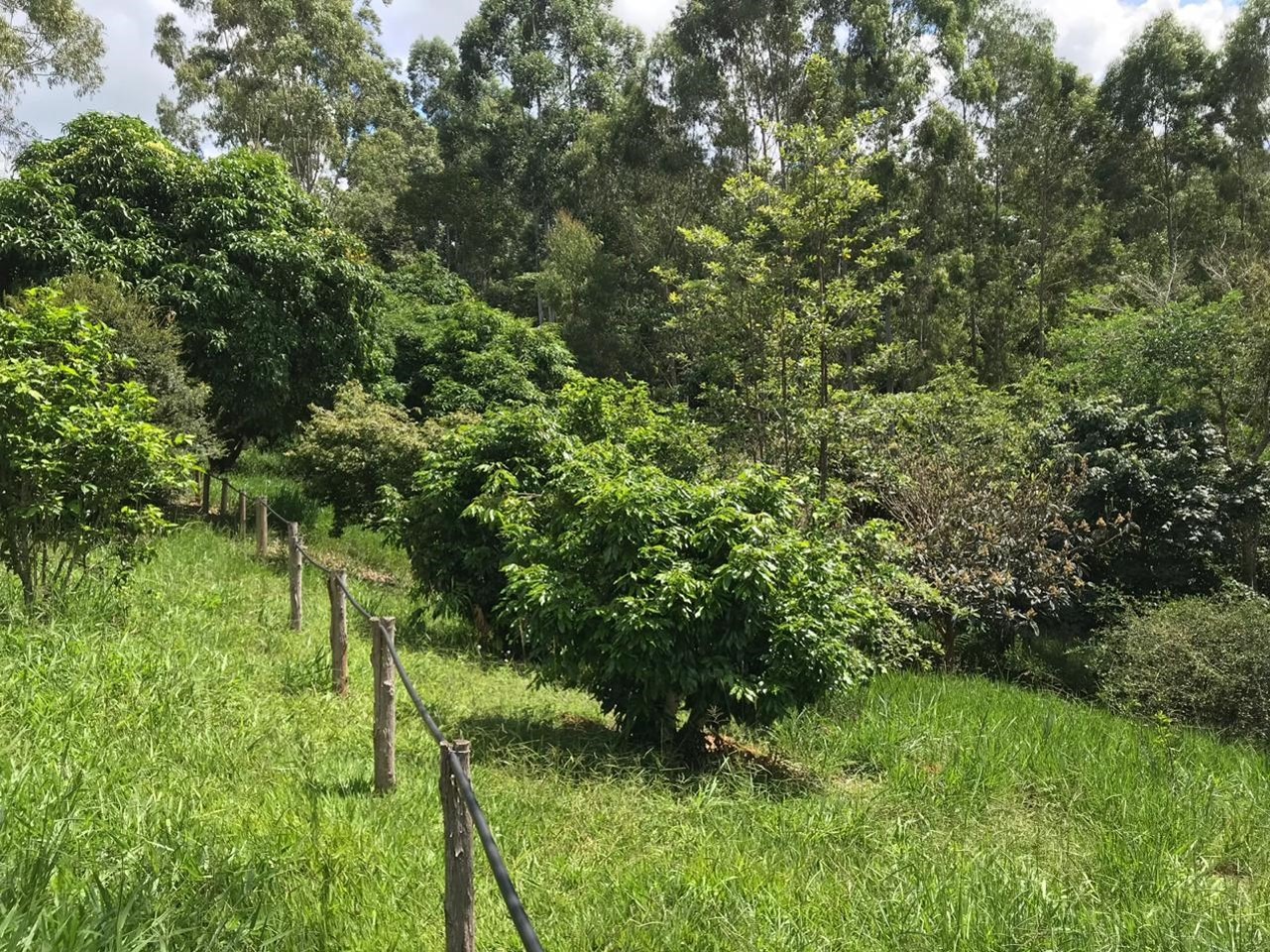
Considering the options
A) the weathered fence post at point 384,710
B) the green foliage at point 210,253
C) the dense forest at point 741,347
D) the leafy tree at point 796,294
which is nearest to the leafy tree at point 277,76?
the dense forest at point 741,347

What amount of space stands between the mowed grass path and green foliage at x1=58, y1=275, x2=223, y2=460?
476 cm

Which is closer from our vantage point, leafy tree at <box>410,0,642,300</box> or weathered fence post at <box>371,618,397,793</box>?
weathered fence post at <box>371,618,397,793</box>

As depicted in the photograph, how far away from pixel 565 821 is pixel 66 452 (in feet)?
14.4

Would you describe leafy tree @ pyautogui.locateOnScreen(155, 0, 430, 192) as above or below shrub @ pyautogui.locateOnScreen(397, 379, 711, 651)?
above

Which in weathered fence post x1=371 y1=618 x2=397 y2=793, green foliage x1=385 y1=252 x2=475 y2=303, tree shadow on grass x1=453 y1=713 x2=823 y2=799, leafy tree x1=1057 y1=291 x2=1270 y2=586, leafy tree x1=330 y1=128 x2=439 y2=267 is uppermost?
leafy tree x1=330 y1=128 x2=439 y2=267

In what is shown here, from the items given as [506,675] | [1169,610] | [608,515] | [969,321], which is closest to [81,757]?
[608,515]

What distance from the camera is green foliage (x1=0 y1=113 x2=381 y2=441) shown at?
12.2 m

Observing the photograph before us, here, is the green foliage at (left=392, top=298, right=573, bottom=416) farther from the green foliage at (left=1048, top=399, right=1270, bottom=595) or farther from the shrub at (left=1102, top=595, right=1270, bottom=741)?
the shrub at (left=1102, top=595, right=1270, bottom=741)

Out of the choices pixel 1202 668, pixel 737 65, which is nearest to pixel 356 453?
pixel 1202 668

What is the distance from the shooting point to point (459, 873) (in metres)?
2.50

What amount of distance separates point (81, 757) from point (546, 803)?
2.26 meters

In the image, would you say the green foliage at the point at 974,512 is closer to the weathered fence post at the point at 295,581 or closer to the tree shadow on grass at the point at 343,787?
the weathered fence post at the point at 295,581

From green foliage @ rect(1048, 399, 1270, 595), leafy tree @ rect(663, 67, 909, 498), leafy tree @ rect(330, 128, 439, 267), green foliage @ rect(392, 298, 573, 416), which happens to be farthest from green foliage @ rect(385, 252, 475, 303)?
green foliage @ rect(1048, 399, 1270, 595)

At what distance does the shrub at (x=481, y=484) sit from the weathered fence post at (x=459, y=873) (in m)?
5.88
